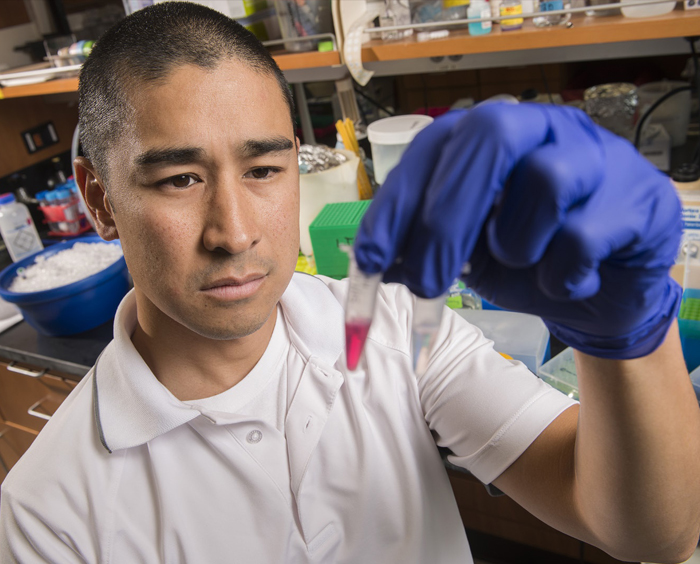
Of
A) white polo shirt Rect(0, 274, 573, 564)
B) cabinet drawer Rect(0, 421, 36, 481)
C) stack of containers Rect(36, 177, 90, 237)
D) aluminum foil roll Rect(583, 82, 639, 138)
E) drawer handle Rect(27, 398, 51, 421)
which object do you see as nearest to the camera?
white polo shirt Rect(0, 274, 573, 564)

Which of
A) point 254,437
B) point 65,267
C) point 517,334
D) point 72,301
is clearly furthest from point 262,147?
point 65,267

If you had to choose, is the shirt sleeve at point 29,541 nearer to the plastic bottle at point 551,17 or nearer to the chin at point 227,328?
the chin at point 227,328

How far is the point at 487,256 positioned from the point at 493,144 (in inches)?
5.1

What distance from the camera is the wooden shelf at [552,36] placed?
117cm

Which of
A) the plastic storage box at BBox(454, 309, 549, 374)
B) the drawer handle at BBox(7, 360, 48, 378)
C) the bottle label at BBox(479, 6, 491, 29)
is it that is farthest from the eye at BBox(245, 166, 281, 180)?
the drawer handle at BBox(7, 360, 48, 378)

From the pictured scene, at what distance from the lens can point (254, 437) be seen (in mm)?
925

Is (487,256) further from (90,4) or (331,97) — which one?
(90,4)

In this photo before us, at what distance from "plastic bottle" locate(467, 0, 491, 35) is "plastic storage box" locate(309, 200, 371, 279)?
0.54 m

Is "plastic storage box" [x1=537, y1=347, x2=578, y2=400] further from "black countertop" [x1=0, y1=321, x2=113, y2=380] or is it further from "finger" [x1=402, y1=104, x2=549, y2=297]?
"black countertop" [x1=0, y1=321, x2=113, y2=380]

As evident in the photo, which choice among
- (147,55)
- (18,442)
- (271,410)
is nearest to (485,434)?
(271,410)

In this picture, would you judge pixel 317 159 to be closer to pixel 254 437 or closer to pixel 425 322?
pixel 254 437

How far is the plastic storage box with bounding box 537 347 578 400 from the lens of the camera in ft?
3.58

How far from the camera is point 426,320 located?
54 centimetres

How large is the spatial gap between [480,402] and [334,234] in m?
0.69
